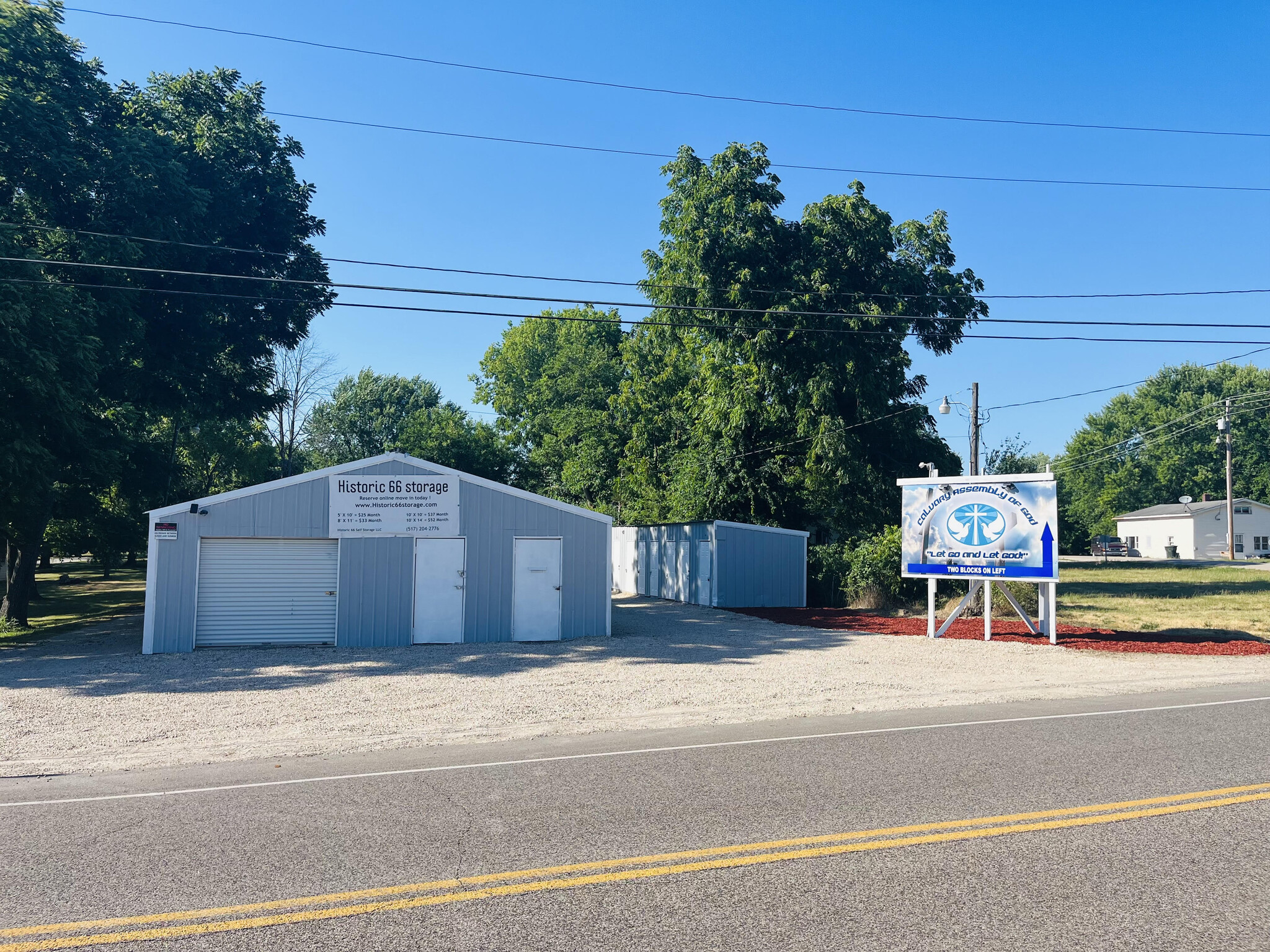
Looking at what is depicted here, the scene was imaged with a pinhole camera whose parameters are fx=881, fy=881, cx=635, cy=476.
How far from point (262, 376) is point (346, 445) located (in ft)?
123

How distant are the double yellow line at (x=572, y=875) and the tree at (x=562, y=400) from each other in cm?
3730

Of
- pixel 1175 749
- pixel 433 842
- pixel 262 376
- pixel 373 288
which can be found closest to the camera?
pixel 433 842

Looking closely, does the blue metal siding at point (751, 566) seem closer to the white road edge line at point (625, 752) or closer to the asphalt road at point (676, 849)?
the white road edge line at point (625, 752)

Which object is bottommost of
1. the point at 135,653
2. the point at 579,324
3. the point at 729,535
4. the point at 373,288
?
the point at 135,653

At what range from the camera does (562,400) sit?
61.2m

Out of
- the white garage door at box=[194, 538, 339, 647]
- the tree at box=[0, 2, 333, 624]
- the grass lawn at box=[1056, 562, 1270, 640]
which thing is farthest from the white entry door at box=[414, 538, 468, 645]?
the grass lawn at box=[1056, 562, 1270, 640]

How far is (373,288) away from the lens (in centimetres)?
1612

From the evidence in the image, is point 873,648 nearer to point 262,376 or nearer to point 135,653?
point 135,653

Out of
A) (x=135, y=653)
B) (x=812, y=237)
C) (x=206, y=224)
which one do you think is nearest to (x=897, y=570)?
(x=812, y=237)

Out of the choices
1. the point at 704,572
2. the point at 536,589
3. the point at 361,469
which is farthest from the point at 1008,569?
the point at 361,469

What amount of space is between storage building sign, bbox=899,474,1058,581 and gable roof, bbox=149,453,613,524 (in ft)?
22.2

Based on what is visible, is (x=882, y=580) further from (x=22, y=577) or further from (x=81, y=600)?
(x=81, y=600)

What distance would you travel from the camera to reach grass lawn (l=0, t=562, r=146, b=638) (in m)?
24.9

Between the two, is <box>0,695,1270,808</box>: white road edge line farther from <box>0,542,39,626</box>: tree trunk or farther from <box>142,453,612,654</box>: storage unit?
<box>0,542,39,626</box>: tree trunk
